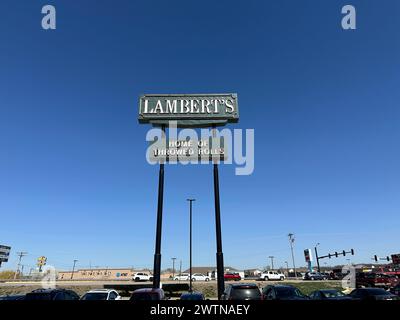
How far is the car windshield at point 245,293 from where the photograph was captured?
1223cm

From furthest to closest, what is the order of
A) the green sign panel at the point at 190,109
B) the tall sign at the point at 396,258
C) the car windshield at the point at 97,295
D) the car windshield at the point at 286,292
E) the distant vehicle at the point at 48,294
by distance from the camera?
the tall sign at the point at 396,258 < the green sign panel at the point at 190,109 < the car windshield at the point at 97,295 < the car windshield at the point at 286,292 < the distant vehicle at the point at 48,294

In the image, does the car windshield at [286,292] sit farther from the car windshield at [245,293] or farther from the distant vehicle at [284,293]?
the car windshield at [245,293]

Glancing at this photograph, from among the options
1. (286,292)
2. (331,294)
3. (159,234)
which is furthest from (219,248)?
(331,294)

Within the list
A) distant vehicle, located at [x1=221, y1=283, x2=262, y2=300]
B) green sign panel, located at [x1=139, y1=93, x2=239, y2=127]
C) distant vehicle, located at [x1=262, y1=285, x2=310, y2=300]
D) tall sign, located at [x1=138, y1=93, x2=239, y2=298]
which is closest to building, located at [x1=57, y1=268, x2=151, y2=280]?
tall sign, located at [x1=138, y1=93, x2=239, y2=298]

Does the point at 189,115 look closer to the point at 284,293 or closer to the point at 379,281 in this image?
the point at 284,293

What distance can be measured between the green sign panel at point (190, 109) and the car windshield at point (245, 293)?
12799 mm

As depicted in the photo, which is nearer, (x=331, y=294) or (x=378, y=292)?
(x=331, y=294)

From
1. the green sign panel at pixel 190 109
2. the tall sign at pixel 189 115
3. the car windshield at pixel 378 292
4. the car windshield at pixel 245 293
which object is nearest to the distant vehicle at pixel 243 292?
the car windshield at pixel 245 293

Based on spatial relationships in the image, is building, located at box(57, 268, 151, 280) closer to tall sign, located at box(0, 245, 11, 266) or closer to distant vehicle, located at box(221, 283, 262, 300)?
tall sign, located at box(0, 245, 11, 266)

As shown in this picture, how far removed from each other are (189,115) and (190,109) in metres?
0.53

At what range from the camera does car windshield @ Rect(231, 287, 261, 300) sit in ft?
40.1

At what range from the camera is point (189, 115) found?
22141 mm
